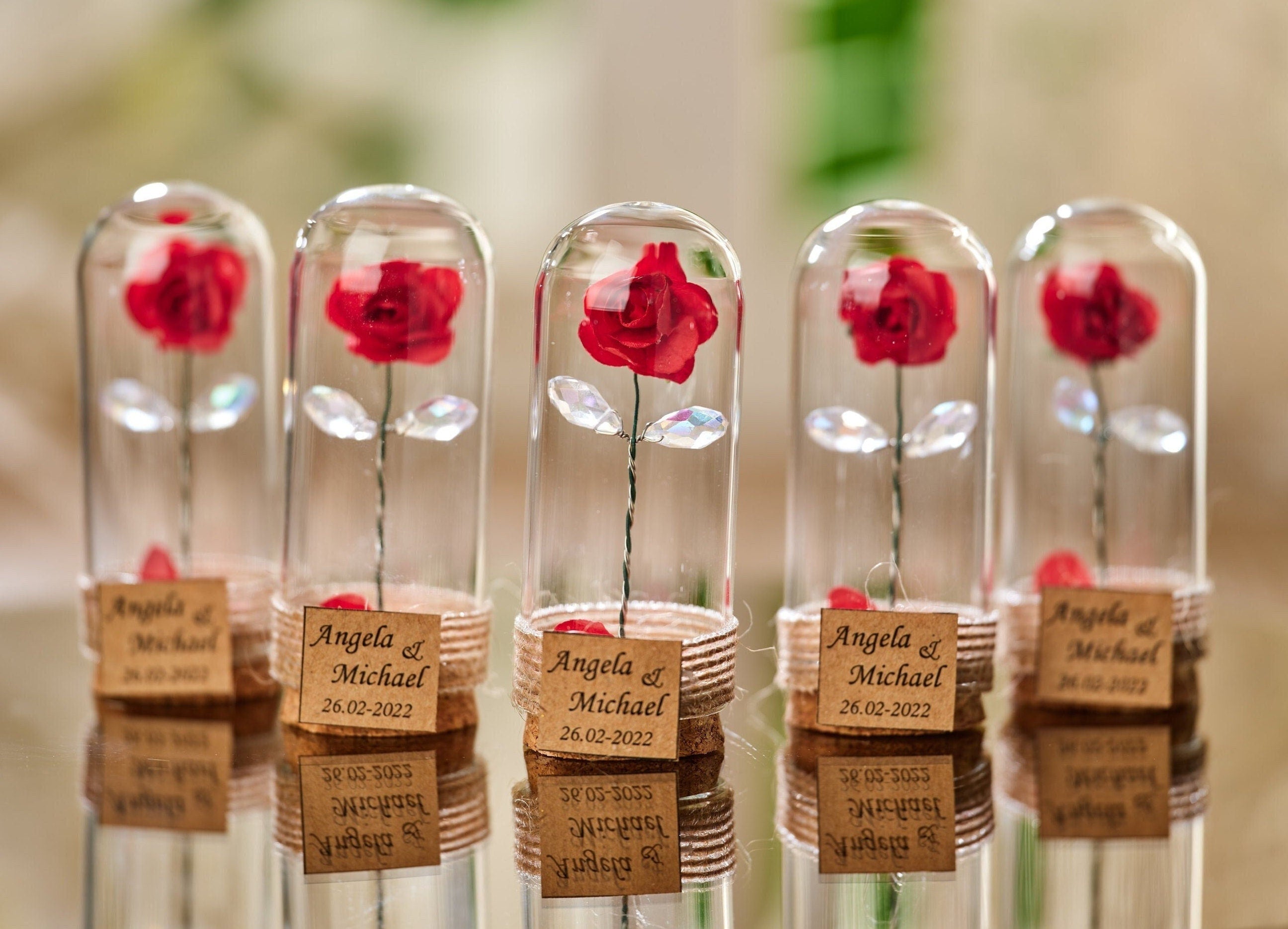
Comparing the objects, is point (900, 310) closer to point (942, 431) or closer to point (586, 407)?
point (942, 431)

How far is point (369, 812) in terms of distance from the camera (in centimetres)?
100

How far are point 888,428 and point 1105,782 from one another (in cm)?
36

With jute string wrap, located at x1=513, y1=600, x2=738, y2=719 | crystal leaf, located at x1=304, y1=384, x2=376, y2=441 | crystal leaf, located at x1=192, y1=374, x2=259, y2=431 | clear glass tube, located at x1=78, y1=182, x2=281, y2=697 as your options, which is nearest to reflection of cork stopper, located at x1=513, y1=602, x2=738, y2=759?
jute string wrap, located at x1=513, y1=600, x2=738, y2=719

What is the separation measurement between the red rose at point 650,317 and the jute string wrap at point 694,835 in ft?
1.08

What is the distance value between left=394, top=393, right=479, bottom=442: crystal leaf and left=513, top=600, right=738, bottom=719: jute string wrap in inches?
7.3

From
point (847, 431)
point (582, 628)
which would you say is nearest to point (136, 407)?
point (582, 628)

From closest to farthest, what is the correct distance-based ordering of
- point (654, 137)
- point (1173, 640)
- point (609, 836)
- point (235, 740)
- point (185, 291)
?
point (609, 836) < point (235, 740) < point (1173, 640) < point (185, 291) < point (654, 137)

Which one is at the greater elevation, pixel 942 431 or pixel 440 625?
pixel 942 431

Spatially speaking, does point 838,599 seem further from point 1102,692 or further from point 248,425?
point 248,425

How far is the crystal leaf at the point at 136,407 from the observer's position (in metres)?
1.43

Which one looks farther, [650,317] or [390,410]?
[390,410]

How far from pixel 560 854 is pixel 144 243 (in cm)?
79

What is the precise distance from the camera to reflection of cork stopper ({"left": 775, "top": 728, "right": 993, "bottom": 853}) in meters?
0.99

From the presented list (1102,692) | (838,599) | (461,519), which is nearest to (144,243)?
(461,519)
